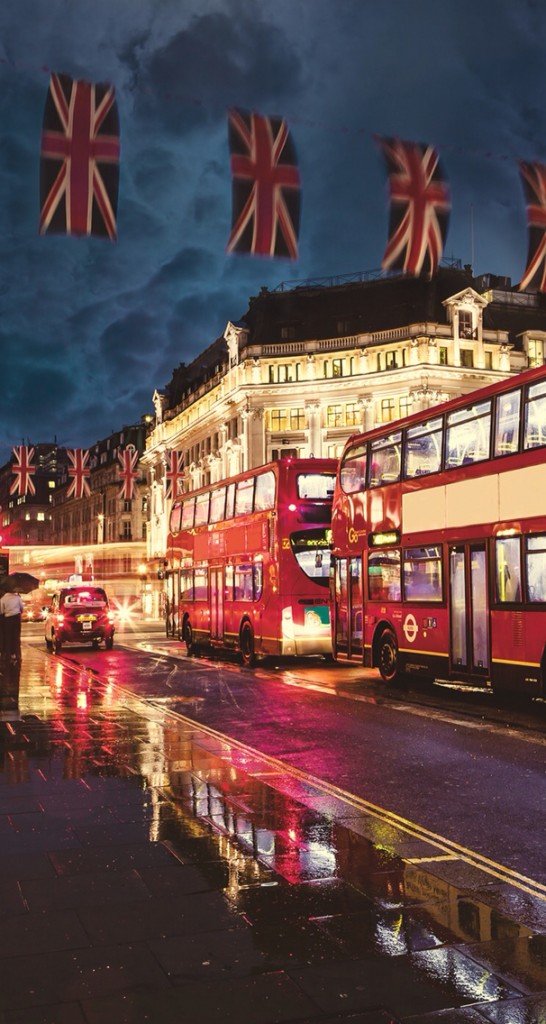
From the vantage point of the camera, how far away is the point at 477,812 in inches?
325

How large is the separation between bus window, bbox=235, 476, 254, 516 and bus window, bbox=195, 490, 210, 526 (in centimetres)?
293

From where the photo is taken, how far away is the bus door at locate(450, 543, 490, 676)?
1555cm

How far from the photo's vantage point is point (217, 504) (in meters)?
28.3

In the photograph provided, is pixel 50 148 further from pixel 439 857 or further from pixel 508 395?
pixel 439 857

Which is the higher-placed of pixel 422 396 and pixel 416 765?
pixel 422 396

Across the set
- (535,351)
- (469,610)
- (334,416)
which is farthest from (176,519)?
(535,351)

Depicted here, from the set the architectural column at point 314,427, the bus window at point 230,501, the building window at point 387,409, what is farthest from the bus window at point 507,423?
the architectural column at point 314,427

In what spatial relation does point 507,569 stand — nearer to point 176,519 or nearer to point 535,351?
point 176,519

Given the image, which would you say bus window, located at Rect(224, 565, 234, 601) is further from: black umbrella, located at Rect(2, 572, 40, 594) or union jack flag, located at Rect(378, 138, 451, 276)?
union jack flag, located at Rect(378, 138, 451, 276)

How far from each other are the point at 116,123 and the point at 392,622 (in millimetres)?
10044

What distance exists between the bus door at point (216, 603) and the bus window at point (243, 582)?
59.4 inches

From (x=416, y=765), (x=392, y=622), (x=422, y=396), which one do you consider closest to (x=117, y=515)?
(x=422, y=396)

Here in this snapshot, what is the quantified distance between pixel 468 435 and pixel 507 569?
2.44 m

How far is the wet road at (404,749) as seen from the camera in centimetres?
765
